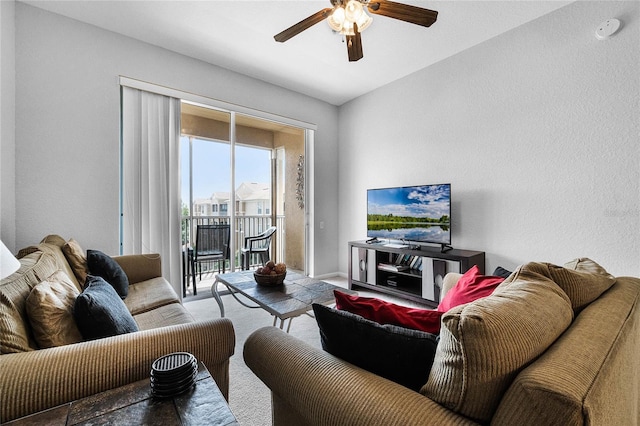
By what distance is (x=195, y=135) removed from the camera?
11.4 ft

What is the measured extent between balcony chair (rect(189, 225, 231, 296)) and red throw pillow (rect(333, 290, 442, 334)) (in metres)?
2.94

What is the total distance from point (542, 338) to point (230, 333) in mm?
1047

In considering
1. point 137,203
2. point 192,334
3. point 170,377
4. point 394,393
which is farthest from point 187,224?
point 394,393

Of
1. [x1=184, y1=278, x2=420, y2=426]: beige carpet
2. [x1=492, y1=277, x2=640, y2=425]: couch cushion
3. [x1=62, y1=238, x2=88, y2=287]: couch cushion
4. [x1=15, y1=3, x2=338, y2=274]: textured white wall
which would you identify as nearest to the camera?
[x1=492, y1=277, x2=640, y2=425]: couch cushion

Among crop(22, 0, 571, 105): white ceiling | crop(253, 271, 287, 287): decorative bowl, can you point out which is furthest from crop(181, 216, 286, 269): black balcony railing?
crop(22, 0, 571, 105): white ceiling

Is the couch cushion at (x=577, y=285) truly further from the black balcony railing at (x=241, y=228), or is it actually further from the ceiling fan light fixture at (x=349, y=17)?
the black balcony railing at (x=241, y=228)

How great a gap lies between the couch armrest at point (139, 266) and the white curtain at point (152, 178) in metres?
0.48

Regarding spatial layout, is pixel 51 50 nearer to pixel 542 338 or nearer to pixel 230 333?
pixel 230 333

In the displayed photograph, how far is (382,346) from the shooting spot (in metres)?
0.80

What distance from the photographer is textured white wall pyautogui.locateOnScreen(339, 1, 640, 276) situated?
2.14m

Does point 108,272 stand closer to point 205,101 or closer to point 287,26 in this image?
point 205,101

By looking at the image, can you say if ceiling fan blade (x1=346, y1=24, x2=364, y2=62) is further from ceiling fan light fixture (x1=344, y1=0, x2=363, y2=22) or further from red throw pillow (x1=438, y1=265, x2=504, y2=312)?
red throw pillow (x1=438, y1=265, x2=504, y2=312)

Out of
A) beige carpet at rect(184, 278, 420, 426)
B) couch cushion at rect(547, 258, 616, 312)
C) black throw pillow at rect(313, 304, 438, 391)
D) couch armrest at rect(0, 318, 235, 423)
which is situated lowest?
beige carpet at rect(184, 278, 420, 426)

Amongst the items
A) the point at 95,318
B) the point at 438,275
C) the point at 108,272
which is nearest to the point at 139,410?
the point at 95,318
